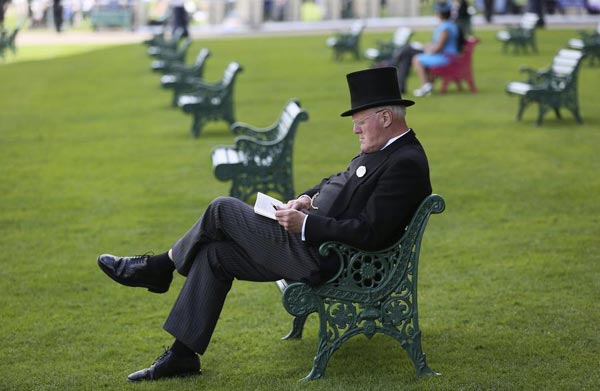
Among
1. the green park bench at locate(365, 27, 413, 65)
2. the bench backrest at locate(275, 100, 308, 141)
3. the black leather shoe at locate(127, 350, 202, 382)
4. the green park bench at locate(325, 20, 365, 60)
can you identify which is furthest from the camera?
the green park bench at locate(325, 20, 365, 60)

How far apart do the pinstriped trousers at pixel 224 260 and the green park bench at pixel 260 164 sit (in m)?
4.71

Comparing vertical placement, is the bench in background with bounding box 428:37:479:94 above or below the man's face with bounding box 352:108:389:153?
below

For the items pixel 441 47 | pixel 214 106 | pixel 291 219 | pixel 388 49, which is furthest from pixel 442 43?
pixel 291 219


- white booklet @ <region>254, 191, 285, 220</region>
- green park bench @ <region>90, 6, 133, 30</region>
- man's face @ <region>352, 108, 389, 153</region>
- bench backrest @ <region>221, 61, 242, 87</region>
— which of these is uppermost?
man's face @ <region>352, 108, 389, 153</region>

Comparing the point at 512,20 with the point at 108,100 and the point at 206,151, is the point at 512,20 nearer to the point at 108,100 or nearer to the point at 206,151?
the point at 108,100

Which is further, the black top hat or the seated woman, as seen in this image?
the seated woman

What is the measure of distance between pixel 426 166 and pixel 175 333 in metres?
1.62

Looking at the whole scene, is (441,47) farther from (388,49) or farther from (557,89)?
(388,49)

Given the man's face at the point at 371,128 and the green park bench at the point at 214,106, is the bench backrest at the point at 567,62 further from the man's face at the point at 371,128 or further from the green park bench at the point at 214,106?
the man's face at the point at 371,128

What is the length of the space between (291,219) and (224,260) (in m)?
0.44

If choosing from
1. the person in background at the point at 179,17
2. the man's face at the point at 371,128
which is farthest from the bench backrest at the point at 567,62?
the person in background at the point at 179,17

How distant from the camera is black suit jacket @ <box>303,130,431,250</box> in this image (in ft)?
20.3

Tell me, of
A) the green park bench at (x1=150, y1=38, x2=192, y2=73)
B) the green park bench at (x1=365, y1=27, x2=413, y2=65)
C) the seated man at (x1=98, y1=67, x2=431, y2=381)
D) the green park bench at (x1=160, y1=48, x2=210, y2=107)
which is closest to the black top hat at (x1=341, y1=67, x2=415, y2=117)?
the seated man at (x1=98, y1=67, x2=431, y2=381)

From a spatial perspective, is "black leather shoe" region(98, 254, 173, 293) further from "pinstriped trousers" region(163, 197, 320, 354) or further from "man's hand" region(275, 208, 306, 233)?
"man's hand" region(275, 208, 306, 233)
